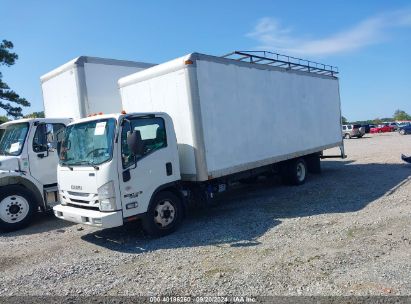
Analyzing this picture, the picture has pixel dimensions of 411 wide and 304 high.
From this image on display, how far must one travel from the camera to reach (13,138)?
8.45m

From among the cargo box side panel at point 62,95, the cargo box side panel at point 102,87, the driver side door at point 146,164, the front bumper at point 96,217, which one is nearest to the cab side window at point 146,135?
the driver side door at point 146,164

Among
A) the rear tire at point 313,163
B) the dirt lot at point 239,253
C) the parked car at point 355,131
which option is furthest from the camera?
the parked car at point 355,131

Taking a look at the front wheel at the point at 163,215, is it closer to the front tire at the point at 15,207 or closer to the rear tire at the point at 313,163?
the front tire at the point at 15,207

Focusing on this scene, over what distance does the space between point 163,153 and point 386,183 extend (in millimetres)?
6960

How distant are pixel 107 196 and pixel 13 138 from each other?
13.0ft

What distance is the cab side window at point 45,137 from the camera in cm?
830

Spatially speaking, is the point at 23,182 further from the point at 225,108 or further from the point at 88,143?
the point at 225,108

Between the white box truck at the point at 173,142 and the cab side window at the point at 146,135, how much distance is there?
2cm

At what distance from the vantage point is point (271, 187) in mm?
11266

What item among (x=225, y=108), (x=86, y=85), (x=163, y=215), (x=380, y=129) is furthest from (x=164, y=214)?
(x=380, y=129)

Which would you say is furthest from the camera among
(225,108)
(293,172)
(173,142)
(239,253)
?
(293,172)

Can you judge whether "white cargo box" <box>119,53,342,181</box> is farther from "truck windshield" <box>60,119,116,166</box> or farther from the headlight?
the headlight

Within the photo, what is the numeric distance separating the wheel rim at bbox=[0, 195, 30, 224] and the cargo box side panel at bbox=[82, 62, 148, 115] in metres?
2.49

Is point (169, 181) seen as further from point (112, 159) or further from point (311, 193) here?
point (311, 193)
